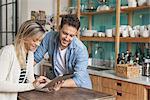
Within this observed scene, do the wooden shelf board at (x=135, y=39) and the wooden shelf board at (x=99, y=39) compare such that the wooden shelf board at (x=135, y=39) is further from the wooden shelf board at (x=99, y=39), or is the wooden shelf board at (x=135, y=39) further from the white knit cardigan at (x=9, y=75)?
the white knit cardigan at (x=9, y=75)

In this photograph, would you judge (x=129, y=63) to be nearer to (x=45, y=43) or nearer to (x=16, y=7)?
(x=45, y=43)

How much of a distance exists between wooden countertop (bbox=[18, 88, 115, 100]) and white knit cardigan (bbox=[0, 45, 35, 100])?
12 centimetres

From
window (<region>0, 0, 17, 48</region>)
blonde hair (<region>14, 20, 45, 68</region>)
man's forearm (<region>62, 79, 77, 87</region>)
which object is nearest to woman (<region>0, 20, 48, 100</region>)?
blonde hair (<region>14, 20, 45, 68</region>)

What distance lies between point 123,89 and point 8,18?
2523 mm

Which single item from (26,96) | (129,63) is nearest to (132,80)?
(129,63)

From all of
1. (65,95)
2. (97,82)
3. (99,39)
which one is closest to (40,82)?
(65,95)

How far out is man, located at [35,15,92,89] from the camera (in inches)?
85.0

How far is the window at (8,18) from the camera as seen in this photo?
4.50 meters

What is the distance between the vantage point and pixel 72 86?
213 cm

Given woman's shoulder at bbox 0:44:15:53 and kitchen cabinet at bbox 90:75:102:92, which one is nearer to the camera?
woman's shoulder at bbox 0:44:15:53

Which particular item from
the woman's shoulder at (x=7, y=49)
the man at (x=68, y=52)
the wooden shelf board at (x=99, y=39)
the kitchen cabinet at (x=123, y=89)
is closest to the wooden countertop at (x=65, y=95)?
the man at (x=68, y=52)

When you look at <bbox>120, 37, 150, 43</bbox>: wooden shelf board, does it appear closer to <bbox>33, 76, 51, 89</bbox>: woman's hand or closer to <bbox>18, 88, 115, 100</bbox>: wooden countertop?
<bbox>18, 88, 115, 100</bbox>: wooden countertop

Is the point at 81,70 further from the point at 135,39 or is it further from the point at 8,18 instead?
the point at 8,18

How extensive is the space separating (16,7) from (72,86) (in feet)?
8.93
